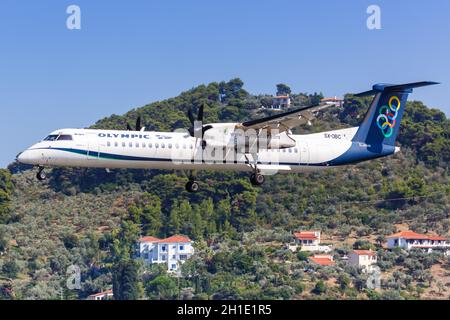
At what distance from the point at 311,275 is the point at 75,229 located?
72.5 ft

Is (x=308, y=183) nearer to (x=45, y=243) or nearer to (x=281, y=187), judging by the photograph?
(x=281, y=187)

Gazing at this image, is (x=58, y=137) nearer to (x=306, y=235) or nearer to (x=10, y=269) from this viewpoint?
(x=10, y=269)

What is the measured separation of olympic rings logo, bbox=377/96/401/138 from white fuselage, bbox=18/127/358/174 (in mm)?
3702

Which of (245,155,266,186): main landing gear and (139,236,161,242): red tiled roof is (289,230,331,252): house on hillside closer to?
(139,236,161,242): red tiled roof

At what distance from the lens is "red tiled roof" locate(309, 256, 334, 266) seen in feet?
201

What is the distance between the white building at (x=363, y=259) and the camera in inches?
2413

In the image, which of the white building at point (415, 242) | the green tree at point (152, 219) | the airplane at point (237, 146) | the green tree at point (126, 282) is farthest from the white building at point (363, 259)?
the airplane at point (237, 146)

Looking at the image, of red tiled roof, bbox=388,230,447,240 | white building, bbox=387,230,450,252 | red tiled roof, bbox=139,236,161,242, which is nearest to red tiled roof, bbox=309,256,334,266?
white building, bbox=387,230,450,252

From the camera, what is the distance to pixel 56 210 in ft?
248

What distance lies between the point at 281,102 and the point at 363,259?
191 ft

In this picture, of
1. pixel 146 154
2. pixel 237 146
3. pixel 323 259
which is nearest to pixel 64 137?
pixel 146 154

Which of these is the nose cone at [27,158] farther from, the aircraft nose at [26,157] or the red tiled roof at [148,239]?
the red tiled roof at [148,239]

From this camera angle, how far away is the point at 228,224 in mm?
72125
